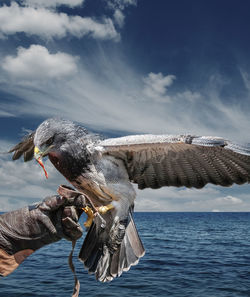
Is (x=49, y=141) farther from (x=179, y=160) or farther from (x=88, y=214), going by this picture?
(x=179, y=160)

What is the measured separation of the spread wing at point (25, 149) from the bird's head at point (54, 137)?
5.33ft

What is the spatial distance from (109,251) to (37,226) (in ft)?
5.30

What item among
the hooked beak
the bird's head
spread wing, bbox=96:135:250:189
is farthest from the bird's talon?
the bird's head

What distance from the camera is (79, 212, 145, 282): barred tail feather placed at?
464cm

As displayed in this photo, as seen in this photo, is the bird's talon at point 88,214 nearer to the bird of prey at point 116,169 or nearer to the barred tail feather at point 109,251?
the bird of prey at point 116,169

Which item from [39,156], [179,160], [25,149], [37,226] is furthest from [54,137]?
[25,149]

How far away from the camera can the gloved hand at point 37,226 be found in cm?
345

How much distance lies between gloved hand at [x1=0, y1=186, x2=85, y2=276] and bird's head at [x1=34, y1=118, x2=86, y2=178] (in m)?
1.11

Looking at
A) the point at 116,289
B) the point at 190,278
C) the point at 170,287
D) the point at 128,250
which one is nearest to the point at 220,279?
the point at 190,278

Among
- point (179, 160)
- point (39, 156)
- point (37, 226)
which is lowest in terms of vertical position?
point (37, 226)

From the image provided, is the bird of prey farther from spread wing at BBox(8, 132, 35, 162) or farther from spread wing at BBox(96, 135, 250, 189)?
spread wing at BBox(8, 132, 35, 162)

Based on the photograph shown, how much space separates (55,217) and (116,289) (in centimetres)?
953

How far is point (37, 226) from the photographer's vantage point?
348 centimetres

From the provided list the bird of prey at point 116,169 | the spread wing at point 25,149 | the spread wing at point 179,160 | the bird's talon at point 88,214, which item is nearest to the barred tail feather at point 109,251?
the bird of prey at point 116,169
